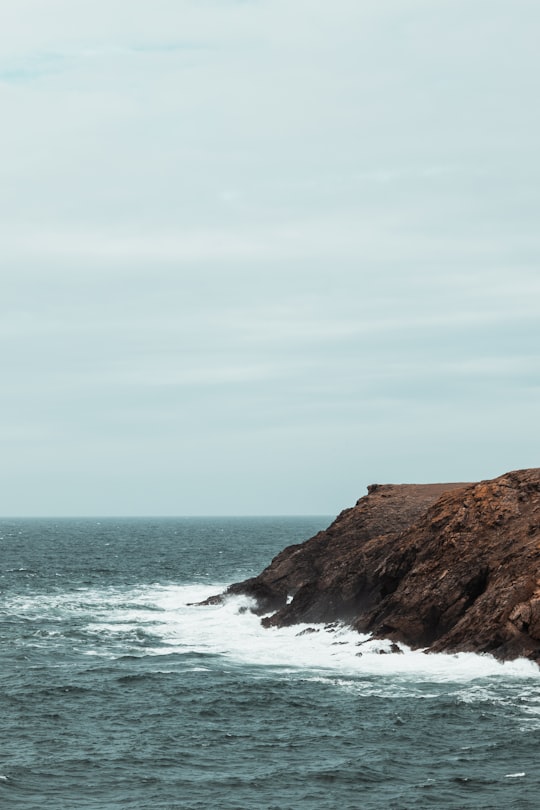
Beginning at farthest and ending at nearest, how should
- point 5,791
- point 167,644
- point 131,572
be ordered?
point 131,572
point 167,644
point 5,791

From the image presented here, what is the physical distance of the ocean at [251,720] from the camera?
2930 centimetres

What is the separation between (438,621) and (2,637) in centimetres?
2711

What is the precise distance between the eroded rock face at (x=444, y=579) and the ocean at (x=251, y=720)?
1627mm

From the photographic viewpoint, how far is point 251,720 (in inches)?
1495

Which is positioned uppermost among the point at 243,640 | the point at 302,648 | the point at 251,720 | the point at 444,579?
the point at 444,579

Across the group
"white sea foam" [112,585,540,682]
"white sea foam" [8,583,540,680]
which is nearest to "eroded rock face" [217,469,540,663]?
"white sea foam" [112,585,540,682]

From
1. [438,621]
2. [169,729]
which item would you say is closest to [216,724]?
[169,729]

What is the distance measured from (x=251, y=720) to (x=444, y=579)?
684 inches

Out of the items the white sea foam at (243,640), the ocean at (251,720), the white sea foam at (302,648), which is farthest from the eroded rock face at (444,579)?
the ocean at (251,720)

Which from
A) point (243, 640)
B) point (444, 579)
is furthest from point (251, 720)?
point (243, 640)

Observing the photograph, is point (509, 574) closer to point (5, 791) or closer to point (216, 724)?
point (216, 724)

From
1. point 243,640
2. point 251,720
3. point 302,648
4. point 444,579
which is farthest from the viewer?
point 243,640

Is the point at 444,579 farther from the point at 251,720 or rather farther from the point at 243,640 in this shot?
the point at 251,720

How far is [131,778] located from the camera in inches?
1207
